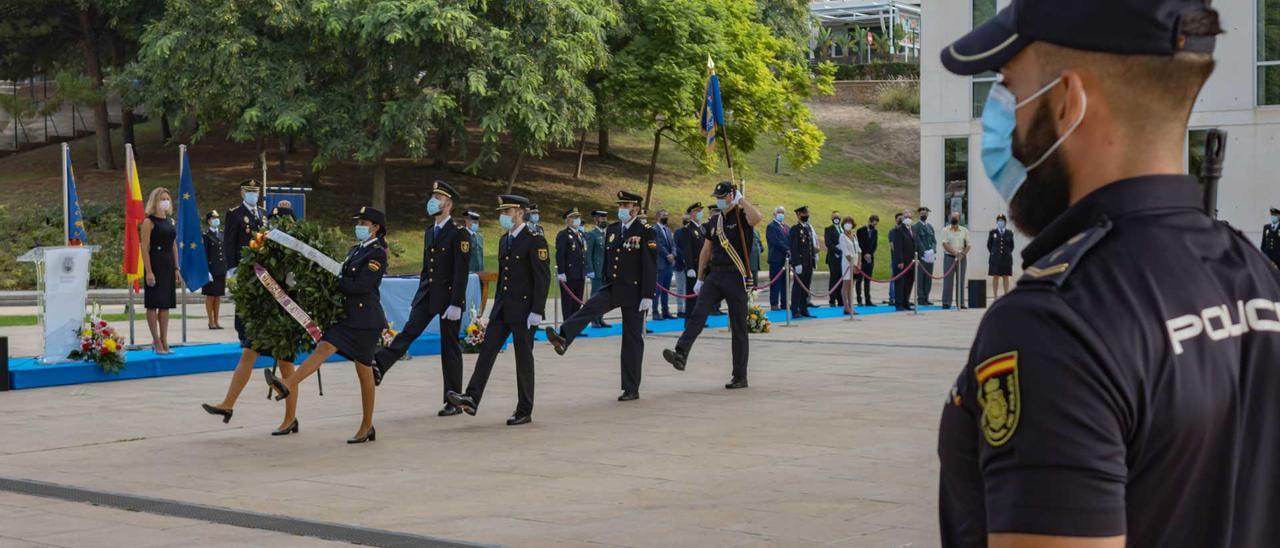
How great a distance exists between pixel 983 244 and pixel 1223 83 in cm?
685

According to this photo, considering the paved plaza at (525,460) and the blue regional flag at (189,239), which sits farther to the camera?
the blue regional flag at (189,239)

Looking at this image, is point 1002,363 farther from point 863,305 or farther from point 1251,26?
point 1251,26

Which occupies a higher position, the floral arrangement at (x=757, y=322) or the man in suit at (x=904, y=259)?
the man in suit at (x=904, y=259)

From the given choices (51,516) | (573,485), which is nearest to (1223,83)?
(573,485)

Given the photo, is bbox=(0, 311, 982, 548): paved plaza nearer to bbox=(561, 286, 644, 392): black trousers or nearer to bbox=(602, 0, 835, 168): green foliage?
bbox=(561, 286, 644, 392): black trousers

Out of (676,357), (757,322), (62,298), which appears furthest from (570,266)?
(62,298)

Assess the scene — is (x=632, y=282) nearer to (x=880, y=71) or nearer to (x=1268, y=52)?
(x=1268, y=52)

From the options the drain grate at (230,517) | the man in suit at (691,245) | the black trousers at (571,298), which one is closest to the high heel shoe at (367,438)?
the drain grate at (230,517)

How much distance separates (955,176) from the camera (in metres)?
38.1

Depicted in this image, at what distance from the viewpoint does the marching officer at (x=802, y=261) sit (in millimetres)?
25250

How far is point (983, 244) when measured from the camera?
37.0 m

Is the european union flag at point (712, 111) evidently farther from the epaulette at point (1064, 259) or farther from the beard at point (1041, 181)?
the epaulette at point (1064, 259)

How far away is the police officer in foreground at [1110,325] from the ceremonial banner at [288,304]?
31.4 feet

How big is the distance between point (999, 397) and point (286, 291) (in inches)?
400
